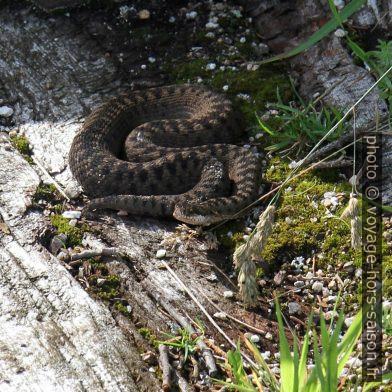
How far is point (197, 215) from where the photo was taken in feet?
14.3

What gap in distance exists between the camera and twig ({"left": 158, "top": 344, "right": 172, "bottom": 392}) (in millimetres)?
3314

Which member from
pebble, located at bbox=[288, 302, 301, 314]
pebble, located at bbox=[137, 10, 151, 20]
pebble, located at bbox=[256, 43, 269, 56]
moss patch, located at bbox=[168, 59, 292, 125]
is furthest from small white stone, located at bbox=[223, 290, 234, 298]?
pebble, located at bbox=[137, 10, 151, 20]

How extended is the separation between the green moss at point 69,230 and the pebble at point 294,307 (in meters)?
1.24

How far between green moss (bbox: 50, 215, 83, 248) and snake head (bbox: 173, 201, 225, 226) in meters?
0.57

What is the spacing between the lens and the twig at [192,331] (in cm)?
342

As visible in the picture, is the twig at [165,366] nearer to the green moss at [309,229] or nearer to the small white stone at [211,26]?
the green moss at [309,229]

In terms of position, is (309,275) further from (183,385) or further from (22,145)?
(22,145)

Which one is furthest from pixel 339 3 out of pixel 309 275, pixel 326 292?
pixel 326 292

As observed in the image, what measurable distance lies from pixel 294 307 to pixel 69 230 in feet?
4.43

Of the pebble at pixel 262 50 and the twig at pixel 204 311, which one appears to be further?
the pebble at pixel 262 50

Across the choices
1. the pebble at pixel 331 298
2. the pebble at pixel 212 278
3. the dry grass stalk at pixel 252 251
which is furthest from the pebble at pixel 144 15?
the dry grass stalk at pixel 252 251

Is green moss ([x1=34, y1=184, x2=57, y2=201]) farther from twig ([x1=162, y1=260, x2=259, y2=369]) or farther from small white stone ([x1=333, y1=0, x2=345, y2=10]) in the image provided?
small white stone ([x1=333, y1=0, x2=345, y2=10])

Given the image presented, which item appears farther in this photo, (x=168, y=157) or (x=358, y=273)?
(x=168, y=157)

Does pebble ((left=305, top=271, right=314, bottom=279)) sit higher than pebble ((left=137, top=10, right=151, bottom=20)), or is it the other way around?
pebble ((left=137, top=10, right=151, bottom=20))
